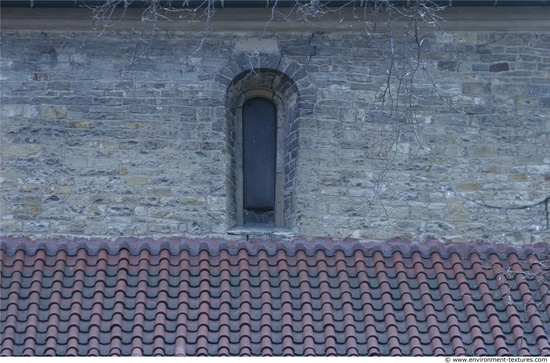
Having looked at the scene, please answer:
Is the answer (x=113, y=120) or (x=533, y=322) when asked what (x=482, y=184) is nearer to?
(x=533, y=322)

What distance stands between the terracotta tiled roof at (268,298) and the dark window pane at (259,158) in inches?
37.7

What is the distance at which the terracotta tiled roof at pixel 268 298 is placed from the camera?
11.2 metres

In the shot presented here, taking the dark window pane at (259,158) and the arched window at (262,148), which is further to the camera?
the dark window pane at (259,158)

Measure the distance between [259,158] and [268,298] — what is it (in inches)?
85.0

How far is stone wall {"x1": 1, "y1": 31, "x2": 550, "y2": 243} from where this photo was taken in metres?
12.9

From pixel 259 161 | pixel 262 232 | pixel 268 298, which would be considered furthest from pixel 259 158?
pixel 268 298

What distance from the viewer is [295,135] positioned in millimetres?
13133

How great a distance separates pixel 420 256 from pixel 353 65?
2.09 metres

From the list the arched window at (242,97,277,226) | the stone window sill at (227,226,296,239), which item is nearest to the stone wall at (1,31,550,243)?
the stone window sill at (227,226,296,239)

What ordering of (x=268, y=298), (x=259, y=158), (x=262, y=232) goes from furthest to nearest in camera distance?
1. (x=259, y=158)
2. (x=262, y=232)
3. (x=268, y=298)

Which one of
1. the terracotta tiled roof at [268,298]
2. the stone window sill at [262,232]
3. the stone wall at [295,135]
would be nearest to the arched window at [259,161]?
the stone wall at [295,135]

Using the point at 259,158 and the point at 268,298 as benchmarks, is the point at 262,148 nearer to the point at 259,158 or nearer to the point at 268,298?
the point at 259,158

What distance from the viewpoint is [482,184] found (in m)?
13.0

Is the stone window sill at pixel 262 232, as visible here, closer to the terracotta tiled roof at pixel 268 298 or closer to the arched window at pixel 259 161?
the terracotta tiled roof at pixel 268 298
